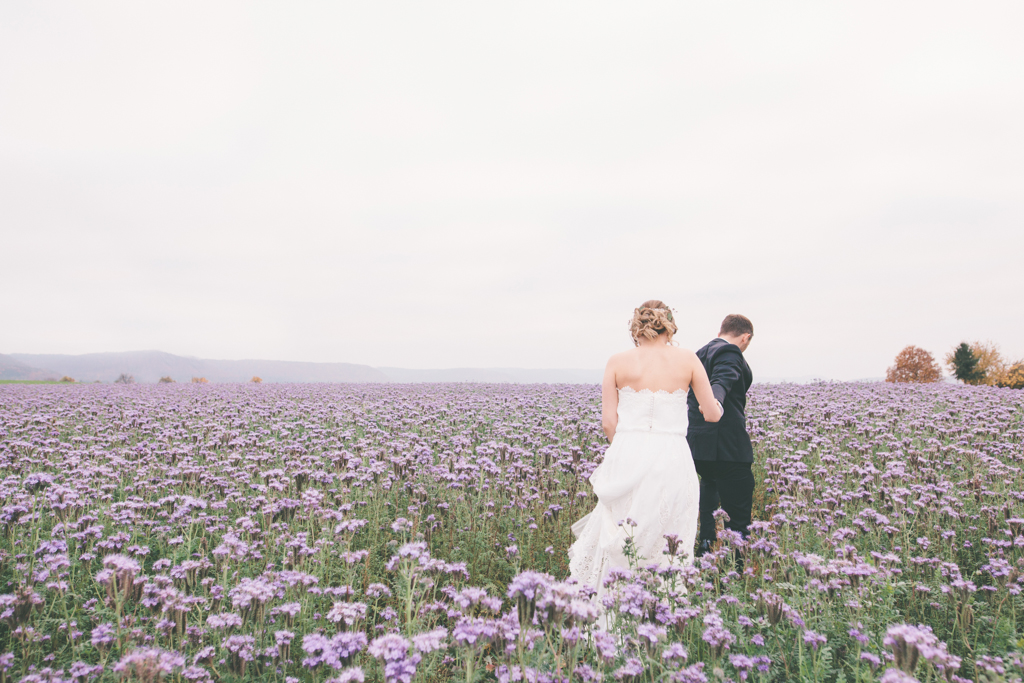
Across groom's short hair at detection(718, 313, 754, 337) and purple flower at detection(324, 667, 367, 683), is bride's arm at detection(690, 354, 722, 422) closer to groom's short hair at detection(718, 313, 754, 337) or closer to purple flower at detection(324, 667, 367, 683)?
groom's short hair at detection(718, 313, 754, 337)

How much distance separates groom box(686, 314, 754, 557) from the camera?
16.0 feet

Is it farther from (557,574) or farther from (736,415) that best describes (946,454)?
(557,574)

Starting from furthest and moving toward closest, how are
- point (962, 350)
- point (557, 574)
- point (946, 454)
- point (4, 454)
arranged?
point (962, 350)
point (946, 454)
point (4, 454)
point (557, 574)

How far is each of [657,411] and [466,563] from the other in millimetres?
2219

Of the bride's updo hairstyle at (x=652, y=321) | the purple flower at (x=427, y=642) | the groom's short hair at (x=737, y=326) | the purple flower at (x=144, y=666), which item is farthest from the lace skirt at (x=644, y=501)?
the purple flower at (x=144, y=666)

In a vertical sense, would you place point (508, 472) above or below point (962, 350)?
below

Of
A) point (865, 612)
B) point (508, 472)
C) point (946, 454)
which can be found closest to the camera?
point (865, 612)

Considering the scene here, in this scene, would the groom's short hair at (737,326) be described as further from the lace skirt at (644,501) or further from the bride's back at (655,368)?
the lace skirt at (644,501)

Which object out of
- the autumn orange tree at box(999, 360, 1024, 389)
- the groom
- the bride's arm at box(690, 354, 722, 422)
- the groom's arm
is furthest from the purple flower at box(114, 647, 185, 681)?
the autumn orange tree at box(999, 360, 1024, 389)

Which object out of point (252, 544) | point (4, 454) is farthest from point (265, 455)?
point (4, 454)

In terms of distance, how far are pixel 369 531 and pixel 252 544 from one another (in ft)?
4.96

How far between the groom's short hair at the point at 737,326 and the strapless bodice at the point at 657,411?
3.77ft

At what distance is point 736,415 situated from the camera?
4938mm

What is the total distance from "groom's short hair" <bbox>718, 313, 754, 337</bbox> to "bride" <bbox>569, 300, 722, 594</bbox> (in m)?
0.99
